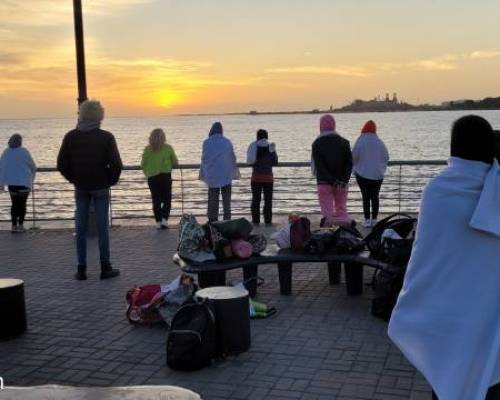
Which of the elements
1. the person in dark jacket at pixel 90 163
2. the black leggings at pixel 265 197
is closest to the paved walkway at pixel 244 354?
the person in dark jacket at pixel 90 163

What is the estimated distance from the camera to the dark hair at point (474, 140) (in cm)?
327

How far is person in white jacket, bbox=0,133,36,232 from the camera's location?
39.4 feet

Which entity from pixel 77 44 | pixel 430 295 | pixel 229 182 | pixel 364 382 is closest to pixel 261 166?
pixel 229 182

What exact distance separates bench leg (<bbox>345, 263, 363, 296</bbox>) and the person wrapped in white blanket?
12.1 feet

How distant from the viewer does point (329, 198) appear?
10227 millimetres

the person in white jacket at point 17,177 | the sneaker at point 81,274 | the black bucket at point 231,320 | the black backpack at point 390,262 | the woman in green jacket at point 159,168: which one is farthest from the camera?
the person in white jacket at point 17,177

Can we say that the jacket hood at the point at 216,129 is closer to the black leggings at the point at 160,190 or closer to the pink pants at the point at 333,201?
the black leggings at the point at 160,190

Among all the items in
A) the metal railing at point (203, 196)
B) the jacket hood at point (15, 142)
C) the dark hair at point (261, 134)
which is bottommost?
the metal railing at point (203, 196)

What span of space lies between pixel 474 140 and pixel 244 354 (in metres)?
2.86

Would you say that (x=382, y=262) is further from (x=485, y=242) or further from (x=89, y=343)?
(x=485, y=242)

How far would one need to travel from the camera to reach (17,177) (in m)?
12.0

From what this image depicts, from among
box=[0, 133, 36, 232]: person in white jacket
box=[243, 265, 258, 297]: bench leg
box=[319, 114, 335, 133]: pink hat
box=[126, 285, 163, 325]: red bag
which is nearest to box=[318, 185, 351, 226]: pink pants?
box=[319, 114, 335, 133]: pink hat

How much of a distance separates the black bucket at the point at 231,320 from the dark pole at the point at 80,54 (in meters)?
6.86

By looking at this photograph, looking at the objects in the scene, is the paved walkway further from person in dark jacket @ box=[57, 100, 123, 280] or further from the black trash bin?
person in dark jacket @ box=[57, 100, 123, 280]
